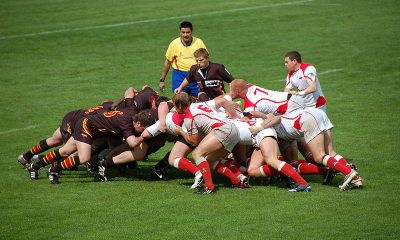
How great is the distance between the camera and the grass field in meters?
13.3

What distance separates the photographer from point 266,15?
109ft

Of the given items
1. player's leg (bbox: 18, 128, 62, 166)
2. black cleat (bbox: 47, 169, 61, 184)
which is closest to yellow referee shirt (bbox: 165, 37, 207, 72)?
player's leg (bbox: 18, 128, 62, 166)

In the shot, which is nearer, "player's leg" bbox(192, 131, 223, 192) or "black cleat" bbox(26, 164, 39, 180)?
"player's leg" bbox(192, 131, 223, 192)

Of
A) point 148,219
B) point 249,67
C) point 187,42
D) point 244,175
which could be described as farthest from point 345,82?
point 148,219

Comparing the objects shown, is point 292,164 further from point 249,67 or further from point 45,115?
point 249,67

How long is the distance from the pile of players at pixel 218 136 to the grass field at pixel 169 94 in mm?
Result: 366

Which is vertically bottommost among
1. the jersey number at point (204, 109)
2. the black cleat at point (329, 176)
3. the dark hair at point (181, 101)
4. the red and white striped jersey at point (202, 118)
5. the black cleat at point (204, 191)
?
the black cleat at point (329, 176)

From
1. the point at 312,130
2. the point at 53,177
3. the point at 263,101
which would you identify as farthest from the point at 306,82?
the point at 53,177

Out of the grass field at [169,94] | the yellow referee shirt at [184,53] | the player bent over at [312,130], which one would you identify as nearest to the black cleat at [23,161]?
the grass field at [169,94]

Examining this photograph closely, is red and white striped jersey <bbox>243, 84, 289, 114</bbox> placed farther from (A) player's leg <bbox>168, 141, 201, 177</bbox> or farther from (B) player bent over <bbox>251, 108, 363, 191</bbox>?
(A) player's leg <bbox>168, 141, 201, 177</bbox>

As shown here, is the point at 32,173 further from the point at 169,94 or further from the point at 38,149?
the point at 169,94

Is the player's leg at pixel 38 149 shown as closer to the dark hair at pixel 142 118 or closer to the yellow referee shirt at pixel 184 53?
the dark hair at pixel 142 118

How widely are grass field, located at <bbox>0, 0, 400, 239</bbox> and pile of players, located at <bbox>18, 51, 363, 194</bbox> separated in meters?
0.37

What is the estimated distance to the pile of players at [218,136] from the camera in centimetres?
1530
